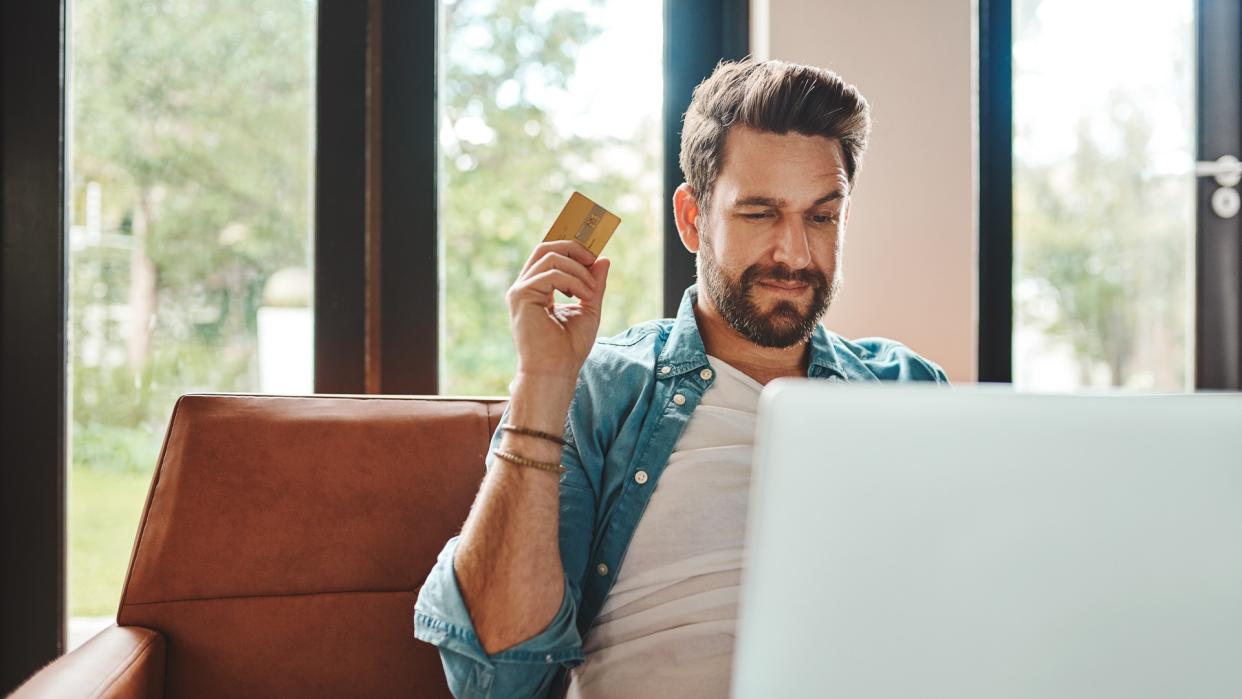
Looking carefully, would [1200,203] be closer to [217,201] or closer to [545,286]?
[545,286]

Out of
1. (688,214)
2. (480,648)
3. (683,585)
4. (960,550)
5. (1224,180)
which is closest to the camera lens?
(960,550)

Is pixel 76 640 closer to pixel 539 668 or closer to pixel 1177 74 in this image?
pixel 539 668

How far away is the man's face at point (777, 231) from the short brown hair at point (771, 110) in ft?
0.06

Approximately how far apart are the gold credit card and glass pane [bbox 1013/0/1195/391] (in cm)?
127

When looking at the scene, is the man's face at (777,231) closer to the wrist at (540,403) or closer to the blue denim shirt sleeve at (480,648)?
the wrist at (540,403)

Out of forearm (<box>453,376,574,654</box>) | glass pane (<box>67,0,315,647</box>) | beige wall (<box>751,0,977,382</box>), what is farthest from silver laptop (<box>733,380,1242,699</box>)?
glass pane (<box>67,0,315,647</box>)

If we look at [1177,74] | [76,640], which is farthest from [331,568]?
[1177,74]

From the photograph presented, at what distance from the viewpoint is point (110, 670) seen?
0.92m

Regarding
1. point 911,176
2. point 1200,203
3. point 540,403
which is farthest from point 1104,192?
point 540,403

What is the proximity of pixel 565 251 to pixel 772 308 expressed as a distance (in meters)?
0.29

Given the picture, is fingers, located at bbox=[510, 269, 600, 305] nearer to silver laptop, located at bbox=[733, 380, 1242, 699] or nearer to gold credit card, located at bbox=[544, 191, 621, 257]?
gold credit card, located at bbox=[544, 191, 621, 257]

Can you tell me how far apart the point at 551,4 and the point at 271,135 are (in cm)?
60

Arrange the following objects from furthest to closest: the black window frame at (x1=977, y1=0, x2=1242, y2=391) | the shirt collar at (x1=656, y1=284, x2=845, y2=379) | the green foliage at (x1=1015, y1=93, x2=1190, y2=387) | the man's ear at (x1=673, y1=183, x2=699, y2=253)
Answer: the green foliage at (x1=1015, y1=93, x2=1190, y2=387) → the black window frame at (x1=977, y1=0, x2=1242, y2=391) → the man's ear at (x1=673, y1=183, x2=699, y2=253) → the shirt collar at (x1=656, y1=284, x2=845, y2=379)

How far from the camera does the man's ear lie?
1252mm
